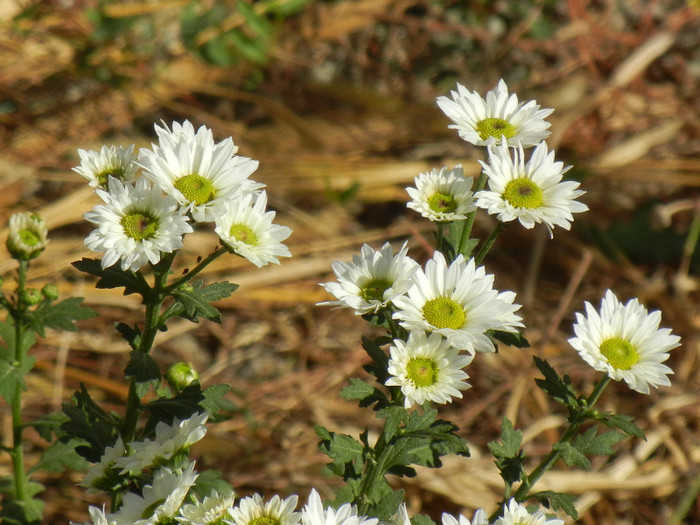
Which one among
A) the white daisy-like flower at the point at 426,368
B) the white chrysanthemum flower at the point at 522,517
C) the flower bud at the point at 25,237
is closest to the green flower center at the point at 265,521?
the white daisy-like flower at the point at 426,368

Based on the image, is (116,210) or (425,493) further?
(425,493)

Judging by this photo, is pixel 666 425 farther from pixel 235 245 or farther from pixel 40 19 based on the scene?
pixel 40 19

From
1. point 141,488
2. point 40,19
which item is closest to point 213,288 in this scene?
point 141,488

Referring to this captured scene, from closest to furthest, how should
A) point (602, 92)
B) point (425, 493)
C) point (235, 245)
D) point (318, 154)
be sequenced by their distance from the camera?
point (235, 245) → point (425, 493) → point (318, 154) → point (602, 92)

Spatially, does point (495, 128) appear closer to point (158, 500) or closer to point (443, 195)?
point (443, 195)

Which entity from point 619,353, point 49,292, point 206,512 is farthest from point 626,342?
point 49,292

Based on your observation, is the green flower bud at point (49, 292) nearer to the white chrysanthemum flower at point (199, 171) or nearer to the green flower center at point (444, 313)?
the white chrysanthemum flower at point (199, 171)
